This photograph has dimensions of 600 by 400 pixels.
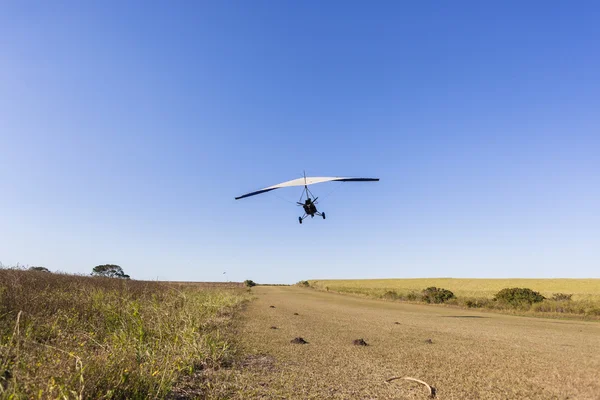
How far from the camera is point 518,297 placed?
85.1 ft

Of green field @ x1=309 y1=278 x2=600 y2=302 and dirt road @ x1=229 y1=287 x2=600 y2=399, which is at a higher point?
dirt road @ x1=229 y1=287 x2=600 y2=399

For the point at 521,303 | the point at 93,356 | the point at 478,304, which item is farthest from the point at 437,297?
the point at 93,356

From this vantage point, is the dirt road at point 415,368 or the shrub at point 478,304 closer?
the dirt road at point 415,368

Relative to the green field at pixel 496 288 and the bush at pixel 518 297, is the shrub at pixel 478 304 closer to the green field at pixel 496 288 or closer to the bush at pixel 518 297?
the bush at pixel 518 297

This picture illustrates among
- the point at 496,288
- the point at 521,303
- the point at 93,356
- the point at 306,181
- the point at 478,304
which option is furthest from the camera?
the point at 496,288

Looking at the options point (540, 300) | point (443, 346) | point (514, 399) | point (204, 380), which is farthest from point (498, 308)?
point (204, 380)

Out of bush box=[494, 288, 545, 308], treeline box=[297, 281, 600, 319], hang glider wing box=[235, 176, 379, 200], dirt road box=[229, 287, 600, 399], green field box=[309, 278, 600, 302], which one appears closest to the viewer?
dirt road box=[229, 287, 600, 399]

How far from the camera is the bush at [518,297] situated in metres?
24.0

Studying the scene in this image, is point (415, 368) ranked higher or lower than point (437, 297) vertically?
higher

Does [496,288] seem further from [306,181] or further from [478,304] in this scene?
[306,181]

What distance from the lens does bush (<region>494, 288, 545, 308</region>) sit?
946 inches

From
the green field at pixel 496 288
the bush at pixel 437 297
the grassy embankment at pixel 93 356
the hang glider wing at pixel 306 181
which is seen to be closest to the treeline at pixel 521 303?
the bush at pixel 437 297

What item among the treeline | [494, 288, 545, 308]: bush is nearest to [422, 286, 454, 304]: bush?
the treeline

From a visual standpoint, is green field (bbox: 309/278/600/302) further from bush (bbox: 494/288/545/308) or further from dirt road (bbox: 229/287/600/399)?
dirt road (bbox: 229/287/600/399)
